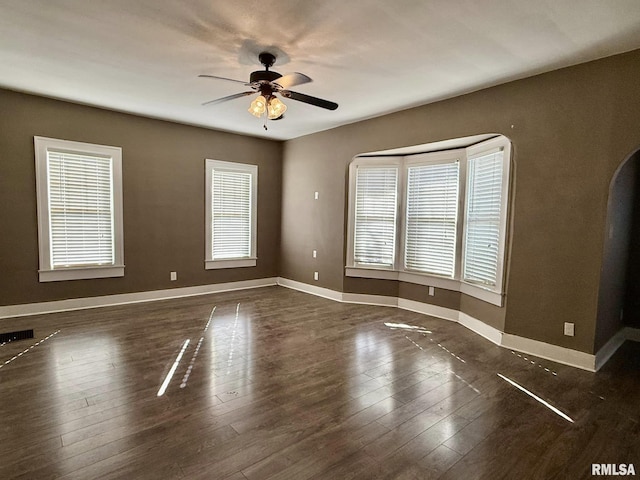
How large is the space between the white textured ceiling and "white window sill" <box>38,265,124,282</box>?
7.48 feet

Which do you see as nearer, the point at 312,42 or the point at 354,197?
the point at 312,42

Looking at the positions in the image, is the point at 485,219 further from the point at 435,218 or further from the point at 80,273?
the point at 80,273

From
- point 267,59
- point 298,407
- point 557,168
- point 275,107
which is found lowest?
point 298,407

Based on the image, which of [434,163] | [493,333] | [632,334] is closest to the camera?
[493,333]

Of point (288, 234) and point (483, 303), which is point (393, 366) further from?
point (288, 234)

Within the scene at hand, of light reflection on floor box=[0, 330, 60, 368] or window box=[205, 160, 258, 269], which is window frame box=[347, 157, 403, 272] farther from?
light reflection on floor box=[0, 330, 60, 368]

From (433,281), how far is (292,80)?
3365mm

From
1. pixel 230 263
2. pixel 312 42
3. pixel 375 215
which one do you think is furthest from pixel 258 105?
pixel 230 263

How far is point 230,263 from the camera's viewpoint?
20.4 feet

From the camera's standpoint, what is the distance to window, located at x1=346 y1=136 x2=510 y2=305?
3.99 m

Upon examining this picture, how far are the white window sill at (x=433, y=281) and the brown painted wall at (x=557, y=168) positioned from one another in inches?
5.7

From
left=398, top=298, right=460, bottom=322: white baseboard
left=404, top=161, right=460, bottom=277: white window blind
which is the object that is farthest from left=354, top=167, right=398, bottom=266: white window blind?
left=398, top=298, right=460, bottom=322: white baseboard

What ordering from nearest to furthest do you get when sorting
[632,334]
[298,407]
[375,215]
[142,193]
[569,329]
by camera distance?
[298,407], [569,329], [632,334], [142,193], [375,215]

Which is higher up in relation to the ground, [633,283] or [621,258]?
[621,258]
